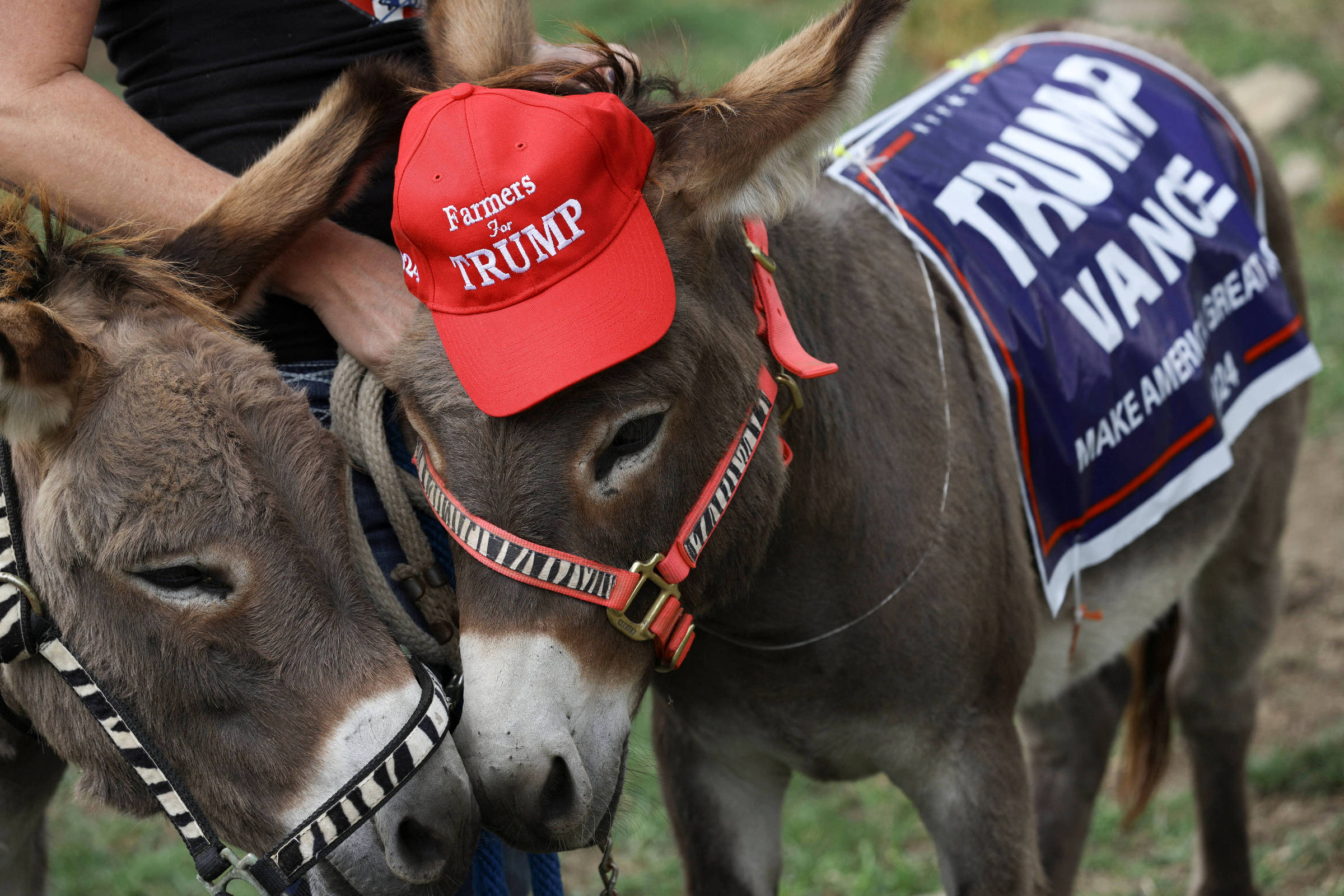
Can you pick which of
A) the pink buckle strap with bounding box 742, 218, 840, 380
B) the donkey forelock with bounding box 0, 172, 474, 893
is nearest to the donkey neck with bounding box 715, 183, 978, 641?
the pink buckle strap with bounding box 742, 218, 840, 380

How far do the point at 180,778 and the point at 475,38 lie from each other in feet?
3.75

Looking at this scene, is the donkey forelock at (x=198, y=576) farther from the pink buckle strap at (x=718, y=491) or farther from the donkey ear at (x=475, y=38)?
the donkey ear at (x=475, y=38)

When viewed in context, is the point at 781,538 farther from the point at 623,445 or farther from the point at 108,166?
the point at 108,166

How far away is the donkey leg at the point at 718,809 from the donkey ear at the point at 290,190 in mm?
1207

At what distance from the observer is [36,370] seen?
133 cm

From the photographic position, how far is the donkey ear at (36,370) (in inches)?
51.4

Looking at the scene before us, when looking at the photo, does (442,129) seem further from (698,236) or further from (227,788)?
(227,788)

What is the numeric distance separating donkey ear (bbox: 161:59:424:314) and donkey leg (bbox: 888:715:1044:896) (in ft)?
4.55

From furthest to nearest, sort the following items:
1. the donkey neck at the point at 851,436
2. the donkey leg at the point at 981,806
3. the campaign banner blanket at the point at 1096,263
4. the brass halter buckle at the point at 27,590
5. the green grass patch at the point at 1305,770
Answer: the green grass patch at the point at 1305,770, the campaign banner blanket at the point at 1096,263, the donkey leg at the point at 981,806, the donkey neck at the point at 851,436, the brass halter buckle at the point at 27,590

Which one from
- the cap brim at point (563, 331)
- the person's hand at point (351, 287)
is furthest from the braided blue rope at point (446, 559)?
the cap brim at point (563, 331)

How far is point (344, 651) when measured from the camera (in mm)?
1418

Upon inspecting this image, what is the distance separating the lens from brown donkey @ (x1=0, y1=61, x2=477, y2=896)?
1.36 metres

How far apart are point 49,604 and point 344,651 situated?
1.22 ft

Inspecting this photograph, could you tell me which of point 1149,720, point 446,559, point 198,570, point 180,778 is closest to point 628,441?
point 446,559
